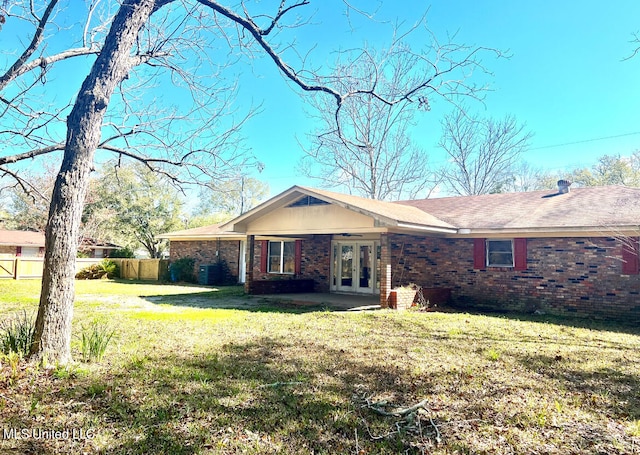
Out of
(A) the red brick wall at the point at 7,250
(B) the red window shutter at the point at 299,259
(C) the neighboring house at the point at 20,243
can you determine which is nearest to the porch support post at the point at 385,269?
(B) the red window shutter at the point at 299,259

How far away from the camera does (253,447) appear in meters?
3.34

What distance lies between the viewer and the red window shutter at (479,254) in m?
12.6

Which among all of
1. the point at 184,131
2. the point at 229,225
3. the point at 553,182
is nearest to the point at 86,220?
the point at 229,225

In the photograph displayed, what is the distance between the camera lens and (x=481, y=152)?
89.3 feet

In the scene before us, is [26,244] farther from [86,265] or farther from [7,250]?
[86,265]

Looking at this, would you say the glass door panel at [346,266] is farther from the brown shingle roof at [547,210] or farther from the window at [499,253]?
the window at [499,253]

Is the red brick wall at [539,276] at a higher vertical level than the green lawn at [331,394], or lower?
higher

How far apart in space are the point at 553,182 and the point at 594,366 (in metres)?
30.6

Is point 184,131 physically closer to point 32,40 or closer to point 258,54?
point 258,54

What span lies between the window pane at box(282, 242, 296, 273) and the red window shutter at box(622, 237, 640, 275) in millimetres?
10719

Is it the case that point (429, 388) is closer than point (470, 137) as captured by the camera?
Yes

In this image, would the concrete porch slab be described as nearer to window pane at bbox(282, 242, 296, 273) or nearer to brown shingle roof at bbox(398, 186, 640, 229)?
window pane at bbox(282, 242, 296, 273)

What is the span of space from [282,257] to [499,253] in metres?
8.38

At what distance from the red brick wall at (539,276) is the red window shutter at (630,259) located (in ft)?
0.35
